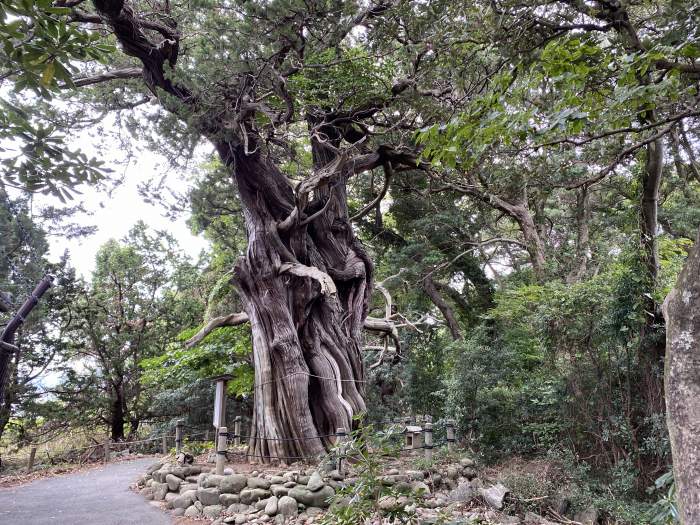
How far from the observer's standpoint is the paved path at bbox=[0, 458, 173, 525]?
20.0 feet

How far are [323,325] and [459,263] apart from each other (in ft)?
20.4

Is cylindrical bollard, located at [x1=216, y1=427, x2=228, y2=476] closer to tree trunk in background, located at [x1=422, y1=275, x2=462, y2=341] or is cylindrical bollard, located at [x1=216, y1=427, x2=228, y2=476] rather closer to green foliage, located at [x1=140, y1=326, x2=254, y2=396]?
green foliage, located at [x1=140, y1=326, x2=254, y2=396]

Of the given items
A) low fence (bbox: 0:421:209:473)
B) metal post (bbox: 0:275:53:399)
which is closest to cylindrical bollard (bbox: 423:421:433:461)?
metal post (bbox: 0:275:53:399)

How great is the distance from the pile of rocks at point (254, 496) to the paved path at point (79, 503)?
0.39 m

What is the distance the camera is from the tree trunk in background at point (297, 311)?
302 inches

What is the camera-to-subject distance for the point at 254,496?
5.97 m

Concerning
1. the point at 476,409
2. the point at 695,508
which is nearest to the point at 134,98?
the point at 476,409

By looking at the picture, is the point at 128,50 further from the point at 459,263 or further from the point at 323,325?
the point at 459,263

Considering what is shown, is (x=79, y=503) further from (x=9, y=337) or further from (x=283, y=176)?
(x=283, y=176)

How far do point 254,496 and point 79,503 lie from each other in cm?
323

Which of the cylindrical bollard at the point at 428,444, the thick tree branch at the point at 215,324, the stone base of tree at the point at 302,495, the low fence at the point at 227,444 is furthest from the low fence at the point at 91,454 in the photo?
the cylindrical bollard at the point at 428,444

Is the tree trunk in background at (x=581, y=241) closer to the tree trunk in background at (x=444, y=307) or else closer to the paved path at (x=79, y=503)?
the tree trunk in background at (x=444, y=307)

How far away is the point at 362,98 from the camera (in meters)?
7.32

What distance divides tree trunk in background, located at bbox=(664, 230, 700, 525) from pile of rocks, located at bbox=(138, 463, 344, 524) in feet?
14.0
